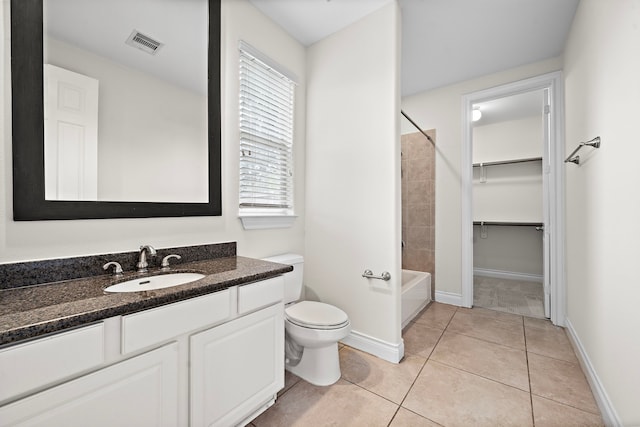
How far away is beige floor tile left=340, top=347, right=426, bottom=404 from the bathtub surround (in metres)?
1.48

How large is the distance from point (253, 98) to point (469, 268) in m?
2.78

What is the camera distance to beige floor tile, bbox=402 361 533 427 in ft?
4.46

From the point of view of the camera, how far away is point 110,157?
1.30 m

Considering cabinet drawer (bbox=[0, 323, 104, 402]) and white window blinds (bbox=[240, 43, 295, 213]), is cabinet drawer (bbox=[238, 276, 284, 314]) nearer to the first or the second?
cabinet drawer (bbox=[0, 323, 104, 402])

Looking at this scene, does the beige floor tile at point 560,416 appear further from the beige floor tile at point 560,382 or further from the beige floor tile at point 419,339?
the beige floor tile at point 419,339

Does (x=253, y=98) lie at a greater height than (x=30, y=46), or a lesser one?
greater

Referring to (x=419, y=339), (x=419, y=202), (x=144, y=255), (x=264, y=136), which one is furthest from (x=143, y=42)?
(x=419, y=202)

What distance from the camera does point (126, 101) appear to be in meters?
1.36

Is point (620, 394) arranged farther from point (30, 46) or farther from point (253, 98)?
point (30, 46)

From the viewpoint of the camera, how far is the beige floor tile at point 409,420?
132cm

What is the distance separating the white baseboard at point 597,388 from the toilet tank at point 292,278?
5.76 feet

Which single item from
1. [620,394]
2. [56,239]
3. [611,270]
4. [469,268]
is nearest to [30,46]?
[56,239]

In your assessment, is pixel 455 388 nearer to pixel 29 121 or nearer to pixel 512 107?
pixel 29 121

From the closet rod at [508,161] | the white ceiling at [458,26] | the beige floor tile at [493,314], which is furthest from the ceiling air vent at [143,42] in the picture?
the closet rod at [508,161]
